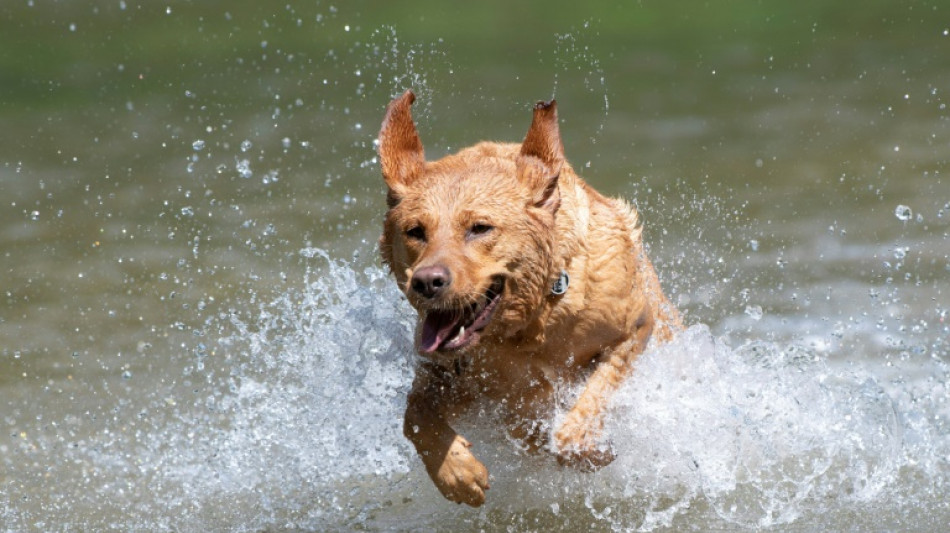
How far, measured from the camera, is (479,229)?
16.1 ft

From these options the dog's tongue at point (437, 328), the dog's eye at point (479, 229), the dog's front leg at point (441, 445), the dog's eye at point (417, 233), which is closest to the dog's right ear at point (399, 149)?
the dog's eye at point (417, 233)

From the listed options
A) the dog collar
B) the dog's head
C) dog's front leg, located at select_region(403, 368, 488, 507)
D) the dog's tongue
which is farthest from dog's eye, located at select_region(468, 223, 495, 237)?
dog's front leg, located at select_region(403, 368, 488, 507)

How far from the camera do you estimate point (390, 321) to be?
6402 mm

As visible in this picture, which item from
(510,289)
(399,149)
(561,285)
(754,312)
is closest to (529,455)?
(561,285)

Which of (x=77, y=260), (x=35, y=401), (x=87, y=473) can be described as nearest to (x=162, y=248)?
(x=77, y=260)

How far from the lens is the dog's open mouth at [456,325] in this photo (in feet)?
15.8

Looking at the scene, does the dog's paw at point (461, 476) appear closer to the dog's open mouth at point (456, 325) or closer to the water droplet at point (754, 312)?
the dog's open mouth at point (456, 325)

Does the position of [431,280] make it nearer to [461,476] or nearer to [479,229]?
[479,229]

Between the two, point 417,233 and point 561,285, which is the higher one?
point 417,233

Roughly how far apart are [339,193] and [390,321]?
4.59m

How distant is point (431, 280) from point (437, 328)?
0.36 metres

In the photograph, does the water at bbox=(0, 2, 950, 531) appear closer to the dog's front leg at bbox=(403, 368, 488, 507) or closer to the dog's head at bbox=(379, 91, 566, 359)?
the dog's front leg at bbox=(403, 368, 488, 507)

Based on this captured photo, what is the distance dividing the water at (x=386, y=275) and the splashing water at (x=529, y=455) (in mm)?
18

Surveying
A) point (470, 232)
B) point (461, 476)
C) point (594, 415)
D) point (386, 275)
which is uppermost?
point (386, 275)
